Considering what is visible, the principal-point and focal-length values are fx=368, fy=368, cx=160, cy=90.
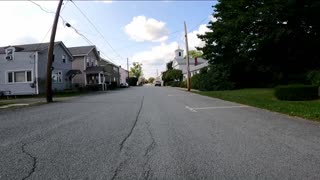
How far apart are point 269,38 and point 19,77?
26.7 meters

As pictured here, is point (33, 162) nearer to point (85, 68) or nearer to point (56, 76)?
point (56, 76)

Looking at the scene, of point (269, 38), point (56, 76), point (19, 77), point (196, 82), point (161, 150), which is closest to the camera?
point (161, 150)

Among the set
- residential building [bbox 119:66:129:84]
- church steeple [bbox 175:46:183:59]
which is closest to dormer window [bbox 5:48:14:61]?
residential building [bbox 119:66:129:84]

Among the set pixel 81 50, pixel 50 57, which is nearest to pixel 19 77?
pixel 50 57

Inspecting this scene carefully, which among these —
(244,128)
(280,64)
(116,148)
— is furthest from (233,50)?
(116,148)

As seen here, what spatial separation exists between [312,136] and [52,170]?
628 centimetres

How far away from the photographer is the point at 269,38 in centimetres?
3316

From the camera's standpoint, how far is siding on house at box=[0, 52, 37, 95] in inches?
1577

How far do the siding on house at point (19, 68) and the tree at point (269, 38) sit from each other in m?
20.3

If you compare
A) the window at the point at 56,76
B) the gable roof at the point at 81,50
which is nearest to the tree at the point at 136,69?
the gable roof at the point at 81,50

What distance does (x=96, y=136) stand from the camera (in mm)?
9188

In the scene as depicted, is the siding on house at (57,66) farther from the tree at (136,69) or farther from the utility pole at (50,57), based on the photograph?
the tree at (136,69)

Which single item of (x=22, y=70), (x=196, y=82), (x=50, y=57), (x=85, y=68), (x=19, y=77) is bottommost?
(x=196, y=82)

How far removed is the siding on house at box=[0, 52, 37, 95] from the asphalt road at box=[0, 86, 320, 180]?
1179 inches
